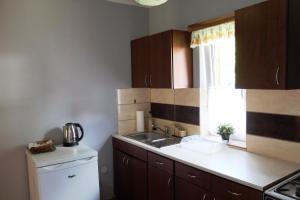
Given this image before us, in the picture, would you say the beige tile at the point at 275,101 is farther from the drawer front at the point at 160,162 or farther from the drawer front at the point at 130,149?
the drawer front at the point at 130,149

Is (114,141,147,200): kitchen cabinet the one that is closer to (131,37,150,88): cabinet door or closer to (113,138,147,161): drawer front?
(113,138,147,161): drawer front

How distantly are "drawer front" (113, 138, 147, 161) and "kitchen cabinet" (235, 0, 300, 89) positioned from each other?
118 cm

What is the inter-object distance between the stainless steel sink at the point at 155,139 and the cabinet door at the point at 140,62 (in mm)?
610

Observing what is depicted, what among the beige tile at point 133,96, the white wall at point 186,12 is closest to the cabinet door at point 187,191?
the beige tile at point 133,96

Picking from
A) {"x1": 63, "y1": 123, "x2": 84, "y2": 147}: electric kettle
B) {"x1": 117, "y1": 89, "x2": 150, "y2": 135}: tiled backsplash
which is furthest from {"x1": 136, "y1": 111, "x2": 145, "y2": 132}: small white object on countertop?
{"x1": 63, "y1": 123, "x2": 84, "y2": 147}: electric kettle

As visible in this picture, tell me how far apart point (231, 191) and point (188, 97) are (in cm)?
129

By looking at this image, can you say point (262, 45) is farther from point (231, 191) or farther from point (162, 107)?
point (162, 107)

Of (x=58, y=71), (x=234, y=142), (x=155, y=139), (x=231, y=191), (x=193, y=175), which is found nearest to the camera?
(x=231, y=191)

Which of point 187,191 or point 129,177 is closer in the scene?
point 187,191

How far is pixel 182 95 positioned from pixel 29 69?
1636mm

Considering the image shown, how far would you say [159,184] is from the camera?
2.36 metres

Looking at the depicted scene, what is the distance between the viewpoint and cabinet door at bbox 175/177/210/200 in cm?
192

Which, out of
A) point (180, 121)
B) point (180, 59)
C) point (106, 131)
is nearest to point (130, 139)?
point (106, 131)

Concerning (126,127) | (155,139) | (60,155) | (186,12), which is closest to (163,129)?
(155,139)
